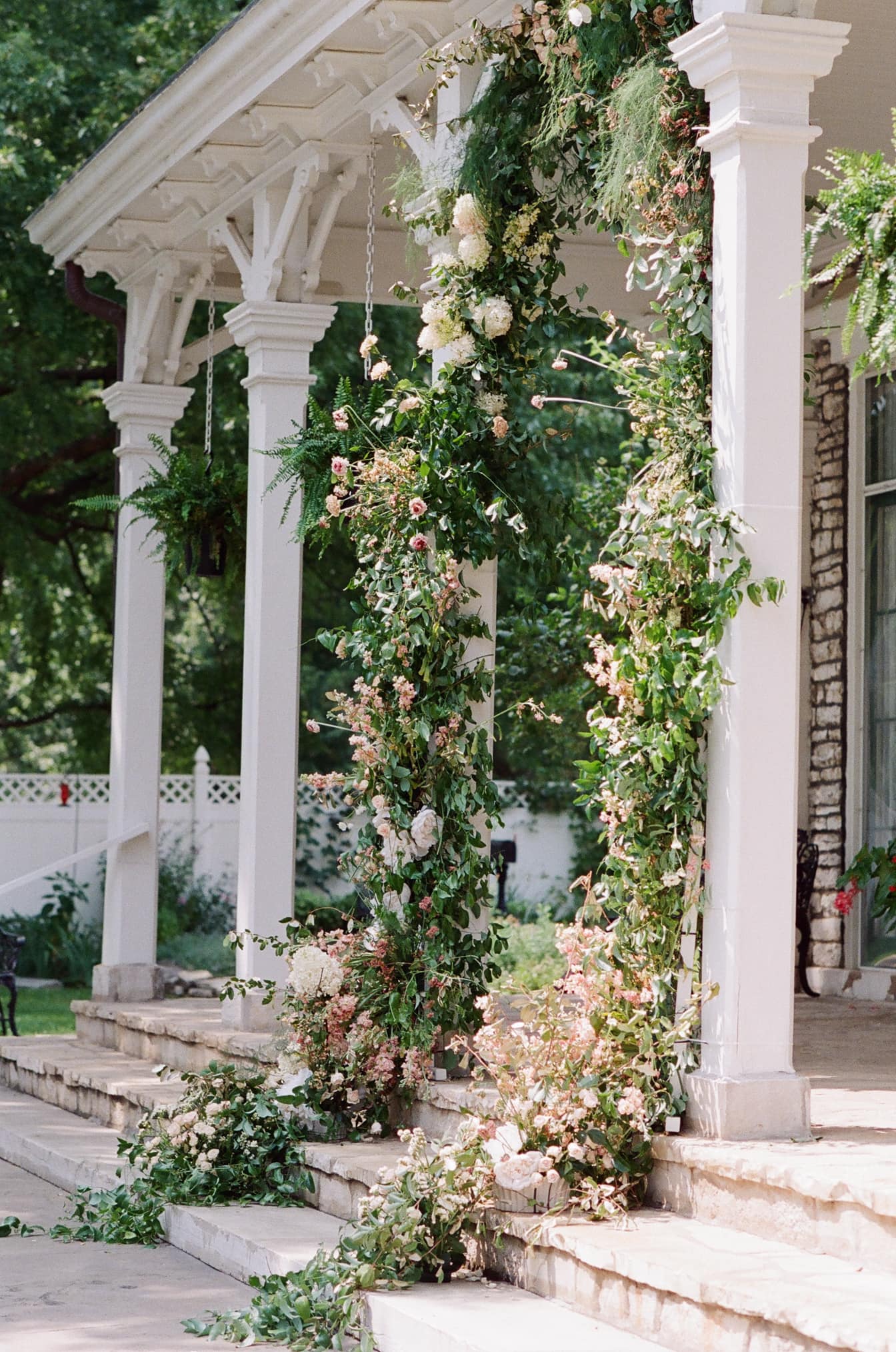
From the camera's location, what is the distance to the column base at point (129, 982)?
338 inches

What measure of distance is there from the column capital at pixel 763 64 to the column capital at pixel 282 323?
117 inches

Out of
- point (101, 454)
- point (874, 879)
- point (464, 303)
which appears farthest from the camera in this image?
point (101, 454)

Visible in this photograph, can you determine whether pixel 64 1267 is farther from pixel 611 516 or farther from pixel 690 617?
pixel 611 516

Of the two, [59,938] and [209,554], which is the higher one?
[209,554]

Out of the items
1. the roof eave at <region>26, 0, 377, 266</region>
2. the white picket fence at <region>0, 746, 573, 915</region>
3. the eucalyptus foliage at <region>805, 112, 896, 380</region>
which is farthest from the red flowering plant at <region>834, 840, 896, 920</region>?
the white picket fence at <region>0, 746, 573, 915</region>

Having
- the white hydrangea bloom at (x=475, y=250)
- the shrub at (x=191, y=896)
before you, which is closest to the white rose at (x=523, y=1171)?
the white hydrangea bloom at (x=475, y=250)

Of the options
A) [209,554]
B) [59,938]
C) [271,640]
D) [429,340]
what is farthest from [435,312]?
[59,938]

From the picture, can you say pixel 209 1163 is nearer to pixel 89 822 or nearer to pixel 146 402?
pixel 146 402

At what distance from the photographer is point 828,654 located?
8133mm

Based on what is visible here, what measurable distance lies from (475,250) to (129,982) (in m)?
4.53

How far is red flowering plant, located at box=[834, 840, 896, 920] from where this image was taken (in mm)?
7414

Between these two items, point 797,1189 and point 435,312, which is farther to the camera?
point 435,312

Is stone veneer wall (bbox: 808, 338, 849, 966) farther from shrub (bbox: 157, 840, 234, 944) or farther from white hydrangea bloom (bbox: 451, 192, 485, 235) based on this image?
shrub (bbox: 157, 840, 234, 944)

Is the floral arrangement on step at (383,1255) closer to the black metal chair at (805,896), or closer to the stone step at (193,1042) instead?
the stone step at (193,1042)
